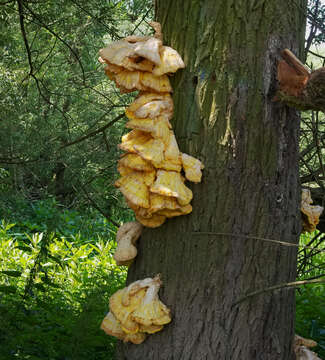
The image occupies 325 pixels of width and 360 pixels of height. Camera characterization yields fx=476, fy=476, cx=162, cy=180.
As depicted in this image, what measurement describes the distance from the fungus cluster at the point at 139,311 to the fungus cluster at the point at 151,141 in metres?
0.28

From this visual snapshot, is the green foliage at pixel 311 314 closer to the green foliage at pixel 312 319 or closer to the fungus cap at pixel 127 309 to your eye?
the green foliage at pixel 312 319

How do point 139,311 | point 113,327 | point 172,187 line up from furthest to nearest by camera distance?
point 113,327 → point 139,311 → point 172,187

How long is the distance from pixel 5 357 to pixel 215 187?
1.28 meters

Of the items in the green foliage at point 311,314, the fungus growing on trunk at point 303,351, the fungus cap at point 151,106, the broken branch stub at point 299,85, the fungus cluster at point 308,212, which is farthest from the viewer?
the green foliage at point 311,314

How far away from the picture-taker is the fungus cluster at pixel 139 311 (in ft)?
6.70

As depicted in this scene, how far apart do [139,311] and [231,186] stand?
667 millimetres

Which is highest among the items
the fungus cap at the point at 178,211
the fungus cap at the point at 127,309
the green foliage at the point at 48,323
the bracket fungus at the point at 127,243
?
the fungus cap at the point at 178,211

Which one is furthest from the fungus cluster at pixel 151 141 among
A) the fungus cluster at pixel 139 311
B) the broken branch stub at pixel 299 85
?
the broken branch stub at pixel 299 85

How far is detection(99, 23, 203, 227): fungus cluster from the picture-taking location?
1979 mm

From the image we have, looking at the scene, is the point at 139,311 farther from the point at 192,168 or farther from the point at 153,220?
the point at 192,168

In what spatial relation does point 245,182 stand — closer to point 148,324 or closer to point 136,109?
point 136,109

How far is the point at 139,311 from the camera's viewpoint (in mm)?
2047

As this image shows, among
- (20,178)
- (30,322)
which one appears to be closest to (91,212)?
(20,178)

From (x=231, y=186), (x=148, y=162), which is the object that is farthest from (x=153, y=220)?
(x=231, y=186)
